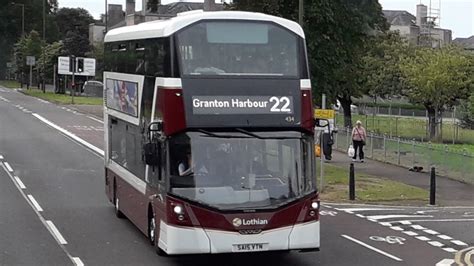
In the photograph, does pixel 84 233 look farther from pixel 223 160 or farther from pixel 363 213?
pixel 363 213

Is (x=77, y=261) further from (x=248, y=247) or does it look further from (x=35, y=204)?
(x=35, y=204)

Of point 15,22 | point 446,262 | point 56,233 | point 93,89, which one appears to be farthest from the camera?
point 15,22

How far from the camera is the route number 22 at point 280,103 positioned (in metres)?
12.6

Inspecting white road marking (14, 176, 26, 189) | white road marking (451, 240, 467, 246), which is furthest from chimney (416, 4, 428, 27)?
white road marking (451, 240, 467, 246)

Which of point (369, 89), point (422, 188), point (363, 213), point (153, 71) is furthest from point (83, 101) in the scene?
point (153, 71)

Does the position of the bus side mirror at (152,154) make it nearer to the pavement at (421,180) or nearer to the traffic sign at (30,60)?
the pavement at (421,180)

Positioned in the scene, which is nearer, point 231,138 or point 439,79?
point 231,138

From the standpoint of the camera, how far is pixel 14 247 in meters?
14.7

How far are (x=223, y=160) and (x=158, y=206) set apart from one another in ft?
4.65

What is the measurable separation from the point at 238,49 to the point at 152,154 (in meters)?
2.03

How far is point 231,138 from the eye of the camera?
1246cm

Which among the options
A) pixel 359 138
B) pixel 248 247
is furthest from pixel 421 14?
pixel 248 247

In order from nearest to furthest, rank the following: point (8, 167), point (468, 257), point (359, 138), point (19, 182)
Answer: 1. point (468, 257)
2. point (19, 182)
3. point (8, 167)
4. point (359, 138)

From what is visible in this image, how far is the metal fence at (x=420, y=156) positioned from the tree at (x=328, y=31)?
147 inches
